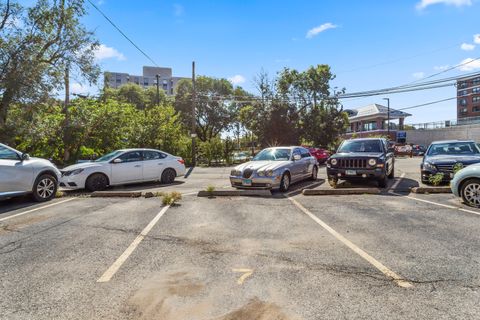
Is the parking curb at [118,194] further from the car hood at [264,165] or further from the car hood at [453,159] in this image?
the car hood at [453,159]

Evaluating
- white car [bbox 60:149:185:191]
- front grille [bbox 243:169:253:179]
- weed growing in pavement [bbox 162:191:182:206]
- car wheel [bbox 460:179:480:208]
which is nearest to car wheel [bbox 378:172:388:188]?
car wheel [bbox 460:179:480:208]

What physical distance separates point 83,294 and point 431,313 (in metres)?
3.41

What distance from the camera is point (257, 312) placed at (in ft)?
10.0

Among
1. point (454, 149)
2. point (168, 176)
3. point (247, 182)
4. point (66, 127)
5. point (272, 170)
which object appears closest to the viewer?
point (272, 170)

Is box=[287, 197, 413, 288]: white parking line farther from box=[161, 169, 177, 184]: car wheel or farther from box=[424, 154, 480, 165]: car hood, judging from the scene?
box=[161, 169, 177, 184]: car wheel

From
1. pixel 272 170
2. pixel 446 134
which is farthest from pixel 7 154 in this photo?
pixel 446 134

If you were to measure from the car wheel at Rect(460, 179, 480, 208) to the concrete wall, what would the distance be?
47.6 meters

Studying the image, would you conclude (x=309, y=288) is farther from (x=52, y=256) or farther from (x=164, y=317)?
(x=52, y=256)

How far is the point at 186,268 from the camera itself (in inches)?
164

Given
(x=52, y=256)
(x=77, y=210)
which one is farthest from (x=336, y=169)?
(x=52, y=256)

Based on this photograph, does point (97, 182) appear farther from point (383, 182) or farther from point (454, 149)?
point (454, 149)

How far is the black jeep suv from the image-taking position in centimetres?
1062

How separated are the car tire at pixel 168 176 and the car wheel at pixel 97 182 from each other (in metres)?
2.43

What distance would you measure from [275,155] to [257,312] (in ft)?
28.8
